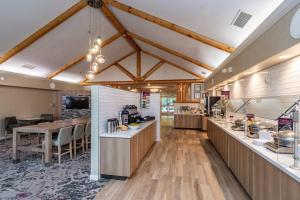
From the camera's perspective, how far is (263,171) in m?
2.08

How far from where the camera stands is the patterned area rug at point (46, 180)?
107 inches

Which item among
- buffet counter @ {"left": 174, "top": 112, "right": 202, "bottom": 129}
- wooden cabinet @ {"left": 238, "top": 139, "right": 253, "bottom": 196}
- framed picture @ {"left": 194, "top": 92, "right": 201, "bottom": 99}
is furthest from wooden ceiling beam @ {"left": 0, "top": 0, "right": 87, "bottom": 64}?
framed picture @ {"left": 194, "top": 92, "right": 201, "bottom": 99}

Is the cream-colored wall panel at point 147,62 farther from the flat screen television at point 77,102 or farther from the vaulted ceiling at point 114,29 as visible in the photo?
the flat screen television at point 77,102

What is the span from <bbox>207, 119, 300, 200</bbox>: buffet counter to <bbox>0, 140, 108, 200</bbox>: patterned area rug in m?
2.41

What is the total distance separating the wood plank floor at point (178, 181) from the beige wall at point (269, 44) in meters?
2.26

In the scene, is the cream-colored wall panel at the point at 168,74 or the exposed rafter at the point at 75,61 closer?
the exposed rafter at the point at 75,61

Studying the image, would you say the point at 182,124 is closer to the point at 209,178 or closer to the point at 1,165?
the point at 209,178

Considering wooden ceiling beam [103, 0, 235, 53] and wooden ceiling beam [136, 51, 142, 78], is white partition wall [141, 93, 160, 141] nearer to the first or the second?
wooden ceiling beam [103, 0, 235, 53]

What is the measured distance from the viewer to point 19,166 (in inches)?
153

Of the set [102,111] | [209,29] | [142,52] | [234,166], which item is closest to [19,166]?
[102,111]

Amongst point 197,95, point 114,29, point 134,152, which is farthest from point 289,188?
point 197,95

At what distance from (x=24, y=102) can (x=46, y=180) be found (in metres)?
6.21

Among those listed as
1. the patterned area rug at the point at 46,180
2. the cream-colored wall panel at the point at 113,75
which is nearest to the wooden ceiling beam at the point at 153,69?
the cream-colored wall panel at the point at 113,75

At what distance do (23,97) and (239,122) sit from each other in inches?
349
